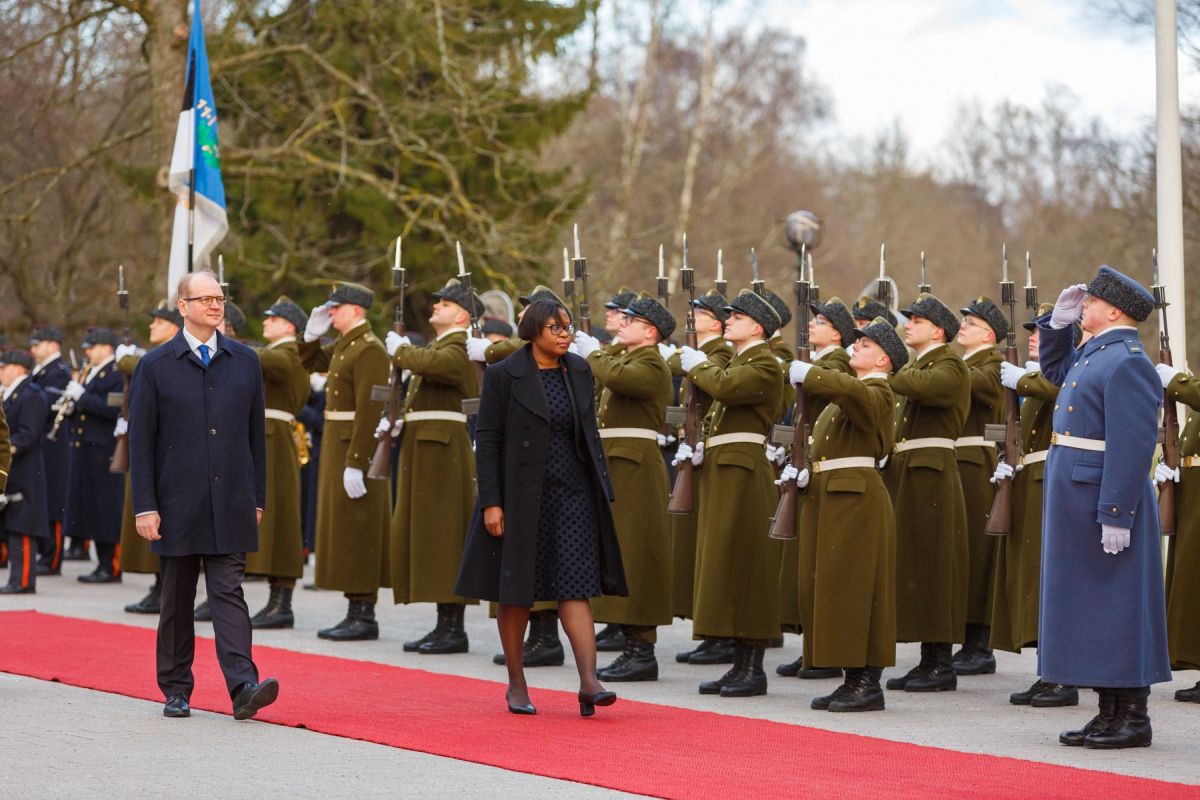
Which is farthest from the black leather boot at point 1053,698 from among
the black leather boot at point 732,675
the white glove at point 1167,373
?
the white glove at point 1167,373

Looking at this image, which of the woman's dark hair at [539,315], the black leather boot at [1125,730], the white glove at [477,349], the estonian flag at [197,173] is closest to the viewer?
the black leather boot at [1125,730]

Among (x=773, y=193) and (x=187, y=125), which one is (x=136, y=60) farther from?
(x=773, y=193)

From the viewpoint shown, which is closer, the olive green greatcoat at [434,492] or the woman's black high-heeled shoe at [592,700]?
the woman's black high-heeled shoe at [592,700]

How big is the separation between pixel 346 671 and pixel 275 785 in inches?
138

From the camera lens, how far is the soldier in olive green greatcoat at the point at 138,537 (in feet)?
42.7

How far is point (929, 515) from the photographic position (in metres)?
10.1

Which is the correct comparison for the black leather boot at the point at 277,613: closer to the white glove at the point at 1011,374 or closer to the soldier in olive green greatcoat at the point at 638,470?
the soldier in olive green greatcoat at the point at 638,470

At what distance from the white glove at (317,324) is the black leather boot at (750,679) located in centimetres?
399

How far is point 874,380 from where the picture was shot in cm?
902

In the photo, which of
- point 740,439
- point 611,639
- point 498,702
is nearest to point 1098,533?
point 740,439

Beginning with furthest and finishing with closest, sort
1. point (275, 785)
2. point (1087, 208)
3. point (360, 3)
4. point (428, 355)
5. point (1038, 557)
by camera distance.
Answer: point (1087, 208), point (360, 3), point (428, 355), point (1038, 557), point (275, 785)

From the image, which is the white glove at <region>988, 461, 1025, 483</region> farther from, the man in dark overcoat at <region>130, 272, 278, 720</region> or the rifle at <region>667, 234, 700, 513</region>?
the man in dark overcoat at <region>130, 272, 278, 720</region>

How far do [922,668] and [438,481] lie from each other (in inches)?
127

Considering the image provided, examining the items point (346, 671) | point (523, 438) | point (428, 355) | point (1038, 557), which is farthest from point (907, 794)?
point (428, 355)
